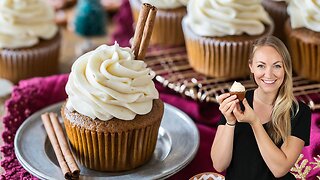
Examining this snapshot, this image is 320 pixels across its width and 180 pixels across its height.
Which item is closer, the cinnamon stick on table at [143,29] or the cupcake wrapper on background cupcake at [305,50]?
the cinnamon stick on table at [143,29]

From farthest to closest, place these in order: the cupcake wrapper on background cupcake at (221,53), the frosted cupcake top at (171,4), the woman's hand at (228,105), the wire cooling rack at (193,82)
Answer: the frosted cupcake top at (171,4), the cupcake wrapper on background cupcake at (221,53), the wire cooling rack at (193,82), the woman's hand at (228,105)

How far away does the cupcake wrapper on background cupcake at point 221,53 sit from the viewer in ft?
6.00

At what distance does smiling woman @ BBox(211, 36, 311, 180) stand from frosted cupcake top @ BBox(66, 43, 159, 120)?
0.28m

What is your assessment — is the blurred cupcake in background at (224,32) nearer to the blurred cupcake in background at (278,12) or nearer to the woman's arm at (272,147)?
the blurred cupcake in background at (278,12)

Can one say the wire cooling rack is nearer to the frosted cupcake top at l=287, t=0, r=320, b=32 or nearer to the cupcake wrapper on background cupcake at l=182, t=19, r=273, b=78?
the cupcake wrapper on background cupcake at l=182, t=19, r=273, b=78

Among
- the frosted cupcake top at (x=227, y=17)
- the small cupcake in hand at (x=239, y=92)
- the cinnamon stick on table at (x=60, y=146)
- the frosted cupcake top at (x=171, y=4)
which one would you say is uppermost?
the small cupcake in hand at (x=239, y=92)

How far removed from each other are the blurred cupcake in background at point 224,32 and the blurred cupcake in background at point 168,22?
189 mm

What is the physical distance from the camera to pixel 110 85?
1361mm

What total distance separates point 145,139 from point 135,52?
23 cm

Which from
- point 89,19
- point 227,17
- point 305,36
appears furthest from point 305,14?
point 89,19

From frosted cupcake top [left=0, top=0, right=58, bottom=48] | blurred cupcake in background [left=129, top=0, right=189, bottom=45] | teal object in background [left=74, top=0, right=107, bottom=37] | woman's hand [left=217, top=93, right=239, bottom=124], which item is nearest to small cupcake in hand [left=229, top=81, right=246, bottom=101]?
woman's hand [left=217, top=93, right=239, bottom=124]

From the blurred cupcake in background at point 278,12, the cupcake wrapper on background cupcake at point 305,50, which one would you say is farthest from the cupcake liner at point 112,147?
the blurred cupcake in background at point 278,12

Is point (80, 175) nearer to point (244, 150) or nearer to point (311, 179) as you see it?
point (244, 150)

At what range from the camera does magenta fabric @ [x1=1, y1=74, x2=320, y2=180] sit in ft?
4.87
